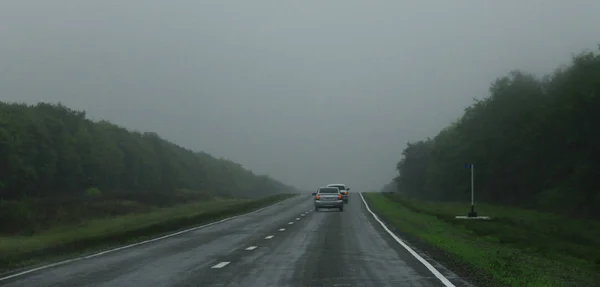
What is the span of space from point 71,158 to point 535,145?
56.8 m

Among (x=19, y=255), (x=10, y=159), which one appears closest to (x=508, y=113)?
(x=10, y=159)

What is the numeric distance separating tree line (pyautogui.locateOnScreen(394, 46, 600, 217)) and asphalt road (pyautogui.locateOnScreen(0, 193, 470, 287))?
118 feet

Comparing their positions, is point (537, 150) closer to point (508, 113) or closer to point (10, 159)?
point (508, 113)

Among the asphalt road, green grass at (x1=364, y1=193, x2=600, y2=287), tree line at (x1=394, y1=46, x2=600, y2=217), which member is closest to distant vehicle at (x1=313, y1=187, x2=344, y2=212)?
green grass at (x1=364, y1=193, x2=600, y2=287)

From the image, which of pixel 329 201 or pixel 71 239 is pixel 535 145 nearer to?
pixel 329 201

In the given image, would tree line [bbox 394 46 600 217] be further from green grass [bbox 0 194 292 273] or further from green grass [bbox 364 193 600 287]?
green grass [bbox 0 194 292 273]

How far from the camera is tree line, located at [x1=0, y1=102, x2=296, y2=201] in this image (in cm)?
8131

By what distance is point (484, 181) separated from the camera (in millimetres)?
89625

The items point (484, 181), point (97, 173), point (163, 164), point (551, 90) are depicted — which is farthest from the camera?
point (163, 164)

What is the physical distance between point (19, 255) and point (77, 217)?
69.5 feet

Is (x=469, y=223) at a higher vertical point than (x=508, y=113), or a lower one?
lower

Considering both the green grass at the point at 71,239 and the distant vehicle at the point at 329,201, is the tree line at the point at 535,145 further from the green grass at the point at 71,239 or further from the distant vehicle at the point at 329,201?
the green grass at the point at 71,239

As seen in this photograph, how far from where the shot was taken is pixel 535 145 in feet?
234

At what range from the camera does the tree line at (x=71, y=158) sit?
81.3 m
